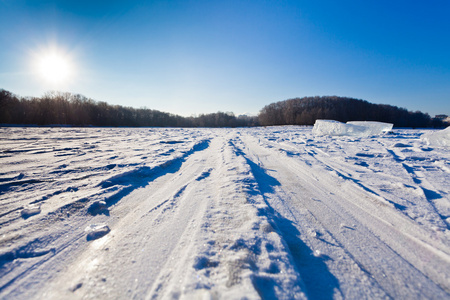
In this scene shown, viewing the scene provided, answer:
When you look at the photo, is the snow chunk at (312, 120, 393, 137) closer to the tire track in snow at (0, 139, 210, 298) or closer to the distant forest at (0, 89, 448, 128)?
the tire track in snow at (0, 139, 210, 298)

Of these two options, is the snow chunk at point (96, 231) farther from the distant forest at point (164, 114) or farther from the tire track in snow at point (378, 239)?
the distant forest at point (164, 114)

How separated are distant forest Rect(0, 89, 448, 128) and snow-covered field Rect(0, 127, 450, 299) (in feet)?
111

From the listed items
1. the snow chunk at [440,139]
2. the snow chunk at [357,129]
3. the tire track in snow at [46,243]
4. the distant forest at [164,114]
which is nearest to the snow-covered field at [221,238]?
the tire track in snow at [46,243]

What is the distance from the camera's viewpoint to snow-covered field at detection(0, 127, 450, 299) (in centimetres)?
98

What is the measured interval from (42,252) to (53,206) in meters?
0.80

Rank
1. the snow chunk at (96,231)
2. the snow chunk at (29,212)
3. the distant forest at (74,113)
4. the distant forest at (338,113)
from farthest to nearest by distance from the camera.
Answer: the distant forest at (338,113), the distant forest at (74,113), the snow chunk at (29,212), the snow chunk at (96,231)

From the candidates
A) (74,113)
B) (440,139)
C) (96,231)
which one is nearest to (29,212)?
(96,231)

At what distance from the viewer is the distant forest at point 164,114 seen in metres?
25.3

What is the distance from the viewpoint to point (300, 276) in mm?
1046

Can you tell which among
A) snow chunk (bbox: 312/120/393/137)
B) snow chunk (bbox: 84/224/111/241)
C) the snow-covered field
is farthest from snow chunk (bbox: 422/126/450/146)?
snow chunk (bbox: 84/224/111/241)

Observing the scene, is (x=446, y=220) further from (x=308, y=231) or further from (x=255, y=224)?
(x=255, y=224)

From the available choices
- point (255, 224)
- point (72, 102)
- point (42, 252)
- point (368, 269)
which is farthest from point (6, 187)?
point (72, 102)

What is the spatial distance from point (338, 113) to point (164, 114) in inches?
1754

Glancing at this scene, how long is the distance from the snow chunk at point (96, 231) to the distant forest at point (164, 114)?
3435cm
